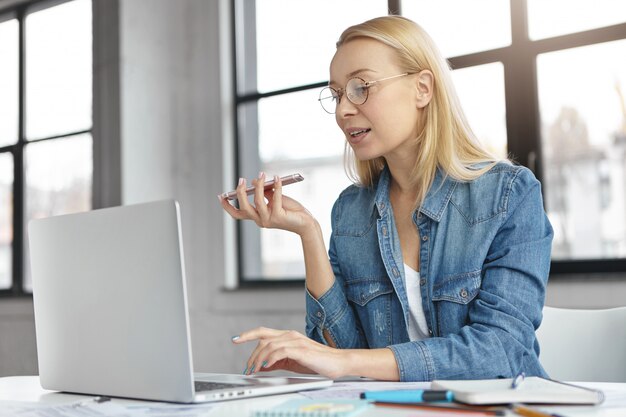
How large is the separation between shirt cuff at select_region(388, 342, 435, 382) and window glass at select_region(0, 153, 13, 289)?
313 cm

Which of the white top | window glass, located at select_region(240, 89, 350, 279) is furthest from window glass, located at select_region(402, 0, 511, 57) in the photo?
the white top

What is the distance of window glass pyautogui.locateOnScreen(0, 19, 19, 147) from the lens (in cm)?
383

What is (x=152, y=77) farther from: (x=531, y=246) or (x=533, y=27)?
(x=531, y=246)

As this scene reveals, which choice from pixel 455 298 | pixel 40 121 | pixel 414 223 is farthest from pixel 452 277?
pixel 40 121

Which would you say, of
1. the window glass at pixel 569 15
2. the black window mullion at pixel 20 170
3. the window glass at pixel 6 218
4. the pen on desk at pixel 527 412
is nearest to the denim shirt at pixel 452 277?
the pen on desk at pixel 527 412

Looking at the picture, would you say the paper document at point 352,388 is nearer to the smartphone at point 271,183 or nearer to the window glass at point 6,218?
the smartphone at point 271,183

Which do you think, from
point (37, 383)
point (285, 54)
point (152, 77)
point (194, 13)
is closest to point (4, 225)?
point (152, 77)

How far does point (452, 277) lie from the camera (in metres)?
1.42

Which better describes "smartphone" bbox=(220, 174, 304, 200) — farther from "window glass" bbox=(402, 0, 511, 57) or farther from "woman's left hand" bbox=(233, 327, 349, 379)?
"window glass" bbox=(402, 0, 511, 57)

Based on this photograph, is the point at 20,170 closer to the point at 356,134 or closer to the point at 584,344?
the point at 356,134

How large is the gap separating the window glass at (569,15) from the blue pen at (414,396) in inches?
73.1

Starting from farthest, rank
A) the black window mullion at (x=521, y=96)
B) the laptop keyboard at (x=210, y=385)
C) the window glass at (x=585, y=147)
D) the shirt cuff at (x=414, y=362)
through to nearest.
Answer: the black window mullion at (x=521, y=96) < the window glass at (x=585, y=147) < the shirt cuff at (x=414, y=362) < the laptop keyboard at (x=210, y=385)

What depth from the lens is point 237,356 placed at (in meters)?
3.01

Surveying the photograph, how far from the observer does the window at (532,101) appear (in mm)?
2334
